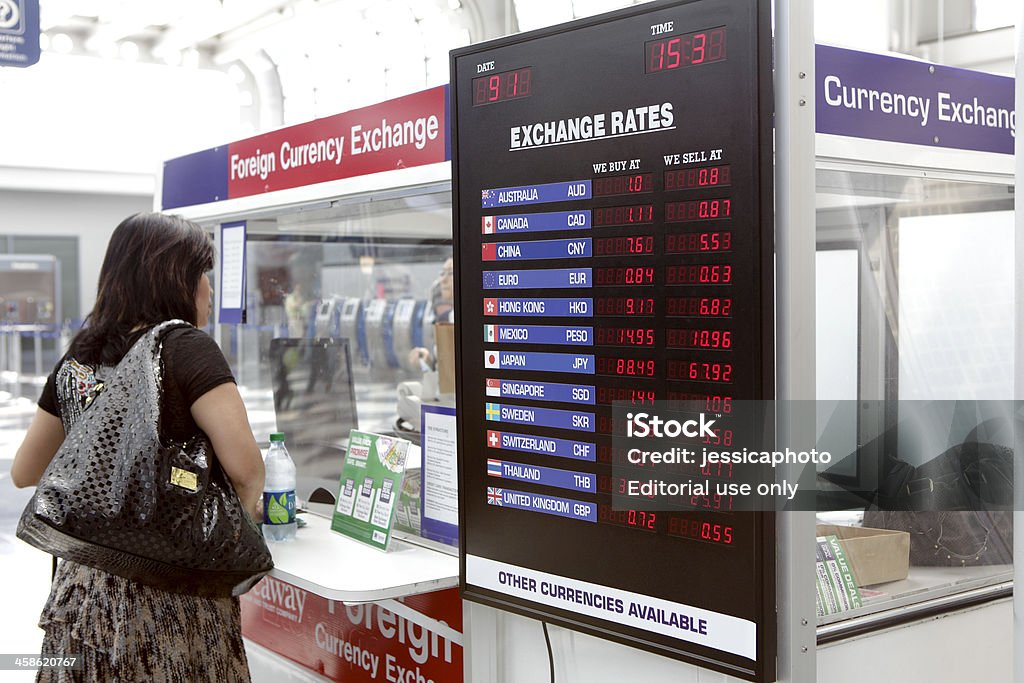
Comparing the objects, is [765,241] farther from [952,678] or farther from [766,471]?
[952,678]

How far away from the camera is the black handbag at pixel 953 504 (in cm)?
209

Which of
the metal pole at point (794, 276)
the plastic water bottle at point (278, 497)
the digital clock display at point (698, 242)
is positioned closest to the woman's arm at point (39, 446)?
the plastic water bottle at point (278, 497)

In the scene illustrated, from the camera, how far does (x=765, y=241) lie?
1438 mm

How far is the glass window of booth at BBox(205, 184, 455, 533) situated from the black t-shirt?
678 mm

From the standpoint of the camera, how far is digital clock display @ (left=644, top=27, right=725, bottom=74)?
1494mm

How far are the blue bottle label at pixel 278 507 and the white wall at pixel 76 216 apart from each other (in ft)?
38.3

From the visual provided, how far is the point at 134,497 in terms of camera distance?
189 centimetres

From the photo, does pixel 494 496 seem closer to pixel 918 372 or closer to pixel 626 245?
pixel 626 245

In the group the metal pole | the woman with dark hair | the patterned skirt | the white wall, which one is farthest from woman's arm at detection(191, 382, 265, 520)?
the white wall

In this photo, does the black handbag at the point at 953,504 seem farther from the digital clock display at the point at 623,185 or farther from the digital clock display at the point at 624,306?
the digital clock display at the point at 623,185

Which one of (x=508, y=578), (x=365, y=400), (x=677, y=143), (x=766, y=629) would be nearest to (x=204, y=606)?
(x=508, y=578)

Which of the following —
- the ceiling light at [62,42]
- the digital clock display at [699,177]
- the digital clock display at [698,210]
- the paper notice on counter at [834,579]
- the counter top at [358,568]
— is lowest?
the counter top at [358,568]

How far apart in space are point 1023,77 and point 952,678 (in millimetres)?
1329

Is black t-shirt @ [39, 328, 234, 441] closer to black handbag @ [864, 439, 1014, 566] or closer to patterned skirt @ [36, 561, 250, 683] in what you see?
patterned skirt @ [36, 561, 250, 683]
